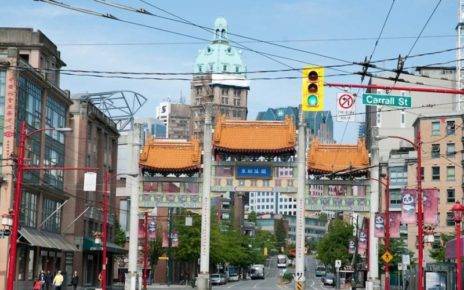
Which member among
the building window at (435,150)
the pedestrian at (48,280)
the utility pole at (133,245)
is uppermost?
the building window at (435,150)

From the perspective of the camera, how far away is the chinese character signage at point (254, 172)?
2426 inches

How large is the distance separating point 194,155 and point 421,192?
26.1 m

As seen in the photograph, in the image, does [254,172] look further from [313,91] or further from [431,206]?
[313,91]

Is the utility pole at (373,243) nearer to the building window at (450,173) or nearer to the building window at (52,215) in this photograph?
the building window at (52,215)

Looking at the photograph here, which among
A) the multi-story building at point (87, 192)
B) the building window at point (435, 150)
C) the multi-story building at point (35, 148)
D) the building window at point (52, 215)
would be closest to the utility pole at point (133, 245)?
the multi-story building at point (35, 148)

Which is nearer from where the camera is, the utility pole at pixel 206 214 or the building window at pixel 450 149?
the utility pole at pixel 206 214

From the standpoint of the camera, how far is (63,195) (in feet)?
225

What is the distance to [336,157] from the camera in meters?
64.1

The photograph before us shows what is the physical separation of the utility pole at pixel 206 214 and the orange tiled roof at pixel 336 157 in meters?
7.72

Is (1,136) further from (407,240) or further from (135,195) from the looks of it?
(407,240)

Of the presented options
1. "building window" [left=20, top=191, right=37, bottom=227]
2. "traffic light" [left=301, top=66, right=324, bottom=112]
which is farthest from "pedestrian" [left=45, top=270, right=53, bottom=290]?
"traffic light" [left=301, top=66, right=324, bottom=112]

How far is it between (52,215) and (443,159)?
53641 millimetres

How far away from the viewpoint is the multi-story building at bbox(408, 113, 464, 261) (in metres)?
100

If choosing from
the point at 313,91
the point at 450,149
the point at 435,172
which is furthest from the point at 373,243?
the point at 450,149
